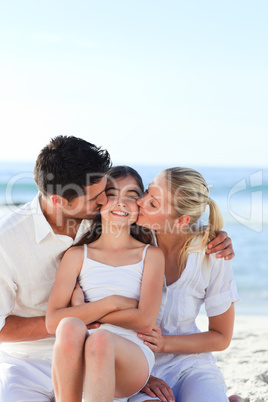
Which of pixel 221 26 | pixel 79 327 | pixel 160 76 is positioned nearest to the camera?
pixel 79 327

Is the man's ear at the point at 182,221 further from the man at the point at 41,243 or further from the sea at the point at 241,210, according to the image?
the sea at the point at 241,210

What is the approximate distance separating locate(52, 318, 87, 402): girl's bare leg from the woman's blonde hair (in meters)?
0.92

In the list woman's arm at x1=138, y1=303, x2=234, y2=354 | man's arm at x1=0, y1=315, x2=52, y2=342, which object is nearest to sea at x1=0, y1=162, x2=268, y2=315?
woman's arm at x1=138, y1=303, x2=234, y2=354

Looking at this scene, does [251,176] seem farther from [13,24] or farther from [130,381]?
[130,381]

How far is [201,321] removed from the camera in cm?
631

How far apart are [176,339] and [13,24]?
2323 cm

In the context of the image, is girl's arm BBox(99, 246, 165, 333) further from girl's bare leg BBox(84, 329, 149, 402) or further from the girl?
girl's bare leg BBox(84, 329, 149, 402)

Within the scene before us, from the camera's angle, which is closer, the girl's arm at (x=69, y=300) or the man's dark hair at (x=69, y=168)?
the girl's arm at (x=69, y=300)

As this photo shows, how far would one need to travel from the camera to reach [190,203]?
2.95 metres

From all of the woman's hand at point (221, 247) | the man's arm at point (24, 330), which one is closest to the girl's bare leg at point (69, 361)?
the man's arm at point (24, 330)

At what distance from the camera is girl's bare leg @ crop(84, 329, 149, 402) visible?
2.08 metres

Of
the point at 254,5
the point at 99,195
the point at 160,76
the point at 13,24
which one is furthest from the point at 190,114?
the point at 99,195

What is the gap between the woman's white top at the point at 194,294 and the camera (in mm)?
2814

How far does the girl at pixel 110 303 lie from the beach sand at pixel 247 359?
4.91 ft
